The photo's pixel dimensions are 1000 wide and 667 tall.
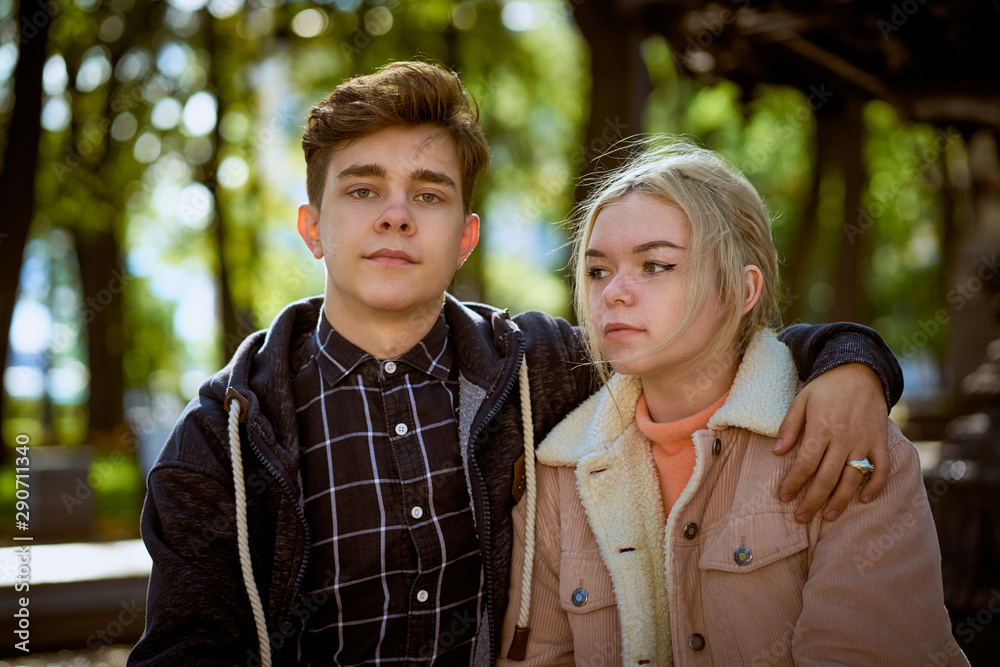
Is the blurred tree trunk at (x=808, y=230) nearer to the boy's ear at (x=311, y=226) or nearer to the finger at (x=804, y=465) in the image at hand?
the boy's ear at (x=311, y=226)

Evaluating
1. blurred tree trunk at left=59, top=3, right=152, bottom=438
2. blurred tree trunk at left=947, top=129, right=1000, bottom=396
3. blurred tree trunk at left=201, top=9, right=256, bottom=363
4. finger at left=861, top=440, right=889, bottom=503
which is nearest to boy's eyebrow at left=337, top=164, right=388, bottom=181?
finger at left=861, top=440, right=889, bottom=503

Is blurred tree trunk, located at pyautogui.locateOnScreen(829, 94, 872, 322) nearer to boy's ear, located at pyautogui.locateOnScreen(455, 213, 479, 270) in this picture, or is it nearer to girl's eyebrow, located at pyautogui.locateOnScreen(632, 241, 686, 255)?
boy's ear, located at pyautogui.locateOnScreen(455, 213, 479, 270)

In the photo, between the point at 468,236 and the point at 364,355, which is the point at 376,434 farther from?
the point at 468,236

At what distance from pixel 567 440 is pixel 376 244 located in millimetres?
981

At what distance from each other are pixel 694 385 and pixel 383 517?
1176 millimetres

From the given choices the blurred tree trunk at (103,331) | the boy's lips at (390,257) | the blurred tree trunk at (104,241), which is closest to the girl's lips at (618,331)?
the boy's lips at (390,257)

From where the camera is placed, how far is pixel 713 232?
2691mm

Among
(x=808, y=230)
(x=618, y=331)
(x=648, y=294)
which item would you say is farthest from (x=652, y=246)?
(x=808, y=230)

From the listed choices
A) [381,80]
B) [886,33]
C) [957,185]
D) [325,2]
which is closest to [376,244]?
[381,80]

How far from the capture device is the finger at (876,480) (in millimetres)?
2375

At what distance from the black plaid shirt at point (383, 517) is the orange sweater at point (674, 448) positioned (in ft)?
2.31

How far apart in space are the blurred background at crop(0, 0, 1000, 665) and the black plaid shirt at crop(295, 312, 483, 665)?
1.39 meters

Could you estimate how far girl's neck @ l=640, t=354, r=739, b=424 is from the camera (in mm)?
2840

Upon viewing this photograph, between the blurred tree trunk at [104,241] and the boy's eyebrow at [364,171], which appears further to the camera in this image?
the blurred tree trunk at [104,241]
